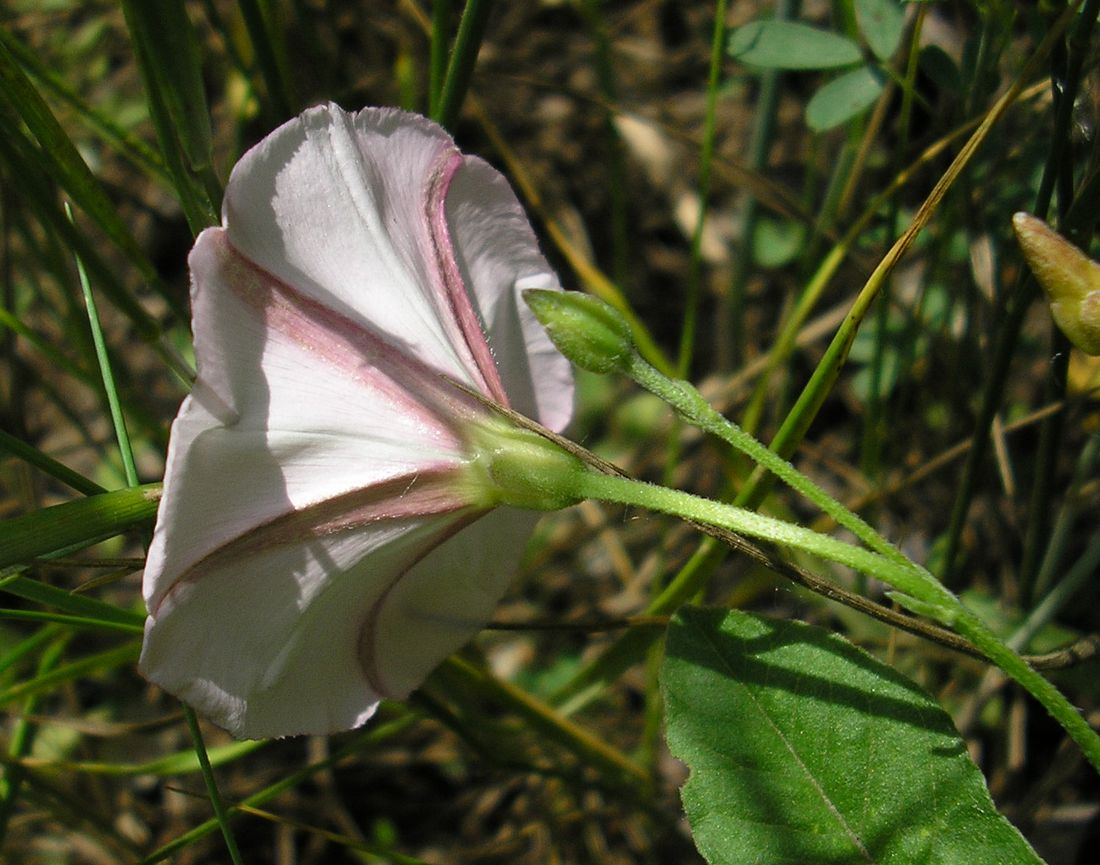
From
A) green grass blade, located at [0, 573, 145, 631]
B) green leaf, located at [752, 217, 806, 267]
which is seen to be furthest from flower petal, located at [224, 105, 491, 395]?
green leaf, located at [752, 217, 806, 267]

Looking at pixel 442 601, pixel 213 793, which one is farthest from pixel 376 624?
pixel 213 793

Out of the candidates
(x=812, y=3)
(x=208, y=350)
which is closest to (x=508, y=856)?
(x=208, y=350)

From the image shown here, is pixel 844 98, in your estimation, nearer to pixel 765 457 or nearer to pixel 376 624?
pixel 765 457

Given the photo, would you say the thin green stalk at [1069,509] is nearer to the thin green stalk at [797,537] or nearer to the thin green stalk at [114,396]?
the thin green stalk at [797,537]

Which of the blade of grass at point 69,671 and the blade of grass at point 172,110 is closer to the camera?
the blade of grass at point 172,110

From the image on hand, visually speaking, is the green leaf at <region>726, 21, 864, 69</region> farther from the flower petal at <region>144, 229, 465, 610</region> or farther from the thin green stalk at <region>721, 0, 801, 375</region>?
the flower petal at <region>144, 229, 465, 610</region>

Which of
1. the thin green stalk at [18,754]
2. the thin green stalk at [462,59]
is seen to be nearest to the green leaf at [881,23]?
the thin green stalk at [462,59]
